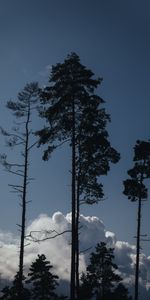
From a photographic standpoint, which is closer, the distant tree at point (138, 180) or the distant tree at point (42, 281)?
the distant tree at point (138, 180)

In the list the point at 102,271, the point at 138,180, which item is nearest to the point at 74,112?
the point at 138,180

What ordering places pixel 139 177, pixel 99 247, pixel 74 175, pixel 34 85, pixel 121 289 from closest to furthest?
pixel 74 175
pixel 34 85
pixel 139 177
pixel 99 247
pixel 121 289

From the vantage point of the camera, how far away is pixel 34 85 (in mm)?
26297

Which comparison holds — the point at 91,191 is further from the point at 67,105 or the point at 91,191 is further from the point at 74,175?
the point at 67,105

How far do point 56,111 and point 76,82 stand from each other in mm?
2010

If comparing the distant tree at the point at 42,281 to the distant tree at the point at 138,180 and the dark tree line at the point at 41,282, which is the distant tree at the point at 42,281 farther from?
the distant tree at the point at 138,180

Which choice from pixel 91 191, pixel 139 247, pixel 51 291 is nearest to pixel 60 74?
pixel 91 191

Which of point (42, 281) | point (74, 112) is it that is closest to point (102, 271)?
point (42, 281)

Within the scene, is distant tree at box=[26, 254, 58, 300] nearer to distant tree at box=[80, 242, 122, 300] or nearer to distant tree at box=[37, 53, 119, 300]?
distant tree at box=[80, 242, 122, 300]

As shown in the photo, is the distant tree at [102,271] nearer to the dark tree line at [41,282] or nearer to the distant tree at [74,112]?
the dark tree line at [41,282]

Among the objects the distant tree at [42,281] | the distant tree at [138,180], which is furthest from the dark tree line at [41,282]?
the distant tree at [138,180]

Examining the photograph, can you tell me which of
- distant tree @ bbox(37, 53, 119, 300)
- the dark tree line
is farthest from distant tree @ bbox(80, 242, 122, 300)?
distant tree @ bbox(37, 53, 119, 300)

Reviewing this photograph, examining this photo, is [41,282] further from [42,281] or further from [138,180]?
[138,180]

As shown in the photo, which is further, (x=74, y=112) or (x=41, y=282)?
(x=41, y=282)
